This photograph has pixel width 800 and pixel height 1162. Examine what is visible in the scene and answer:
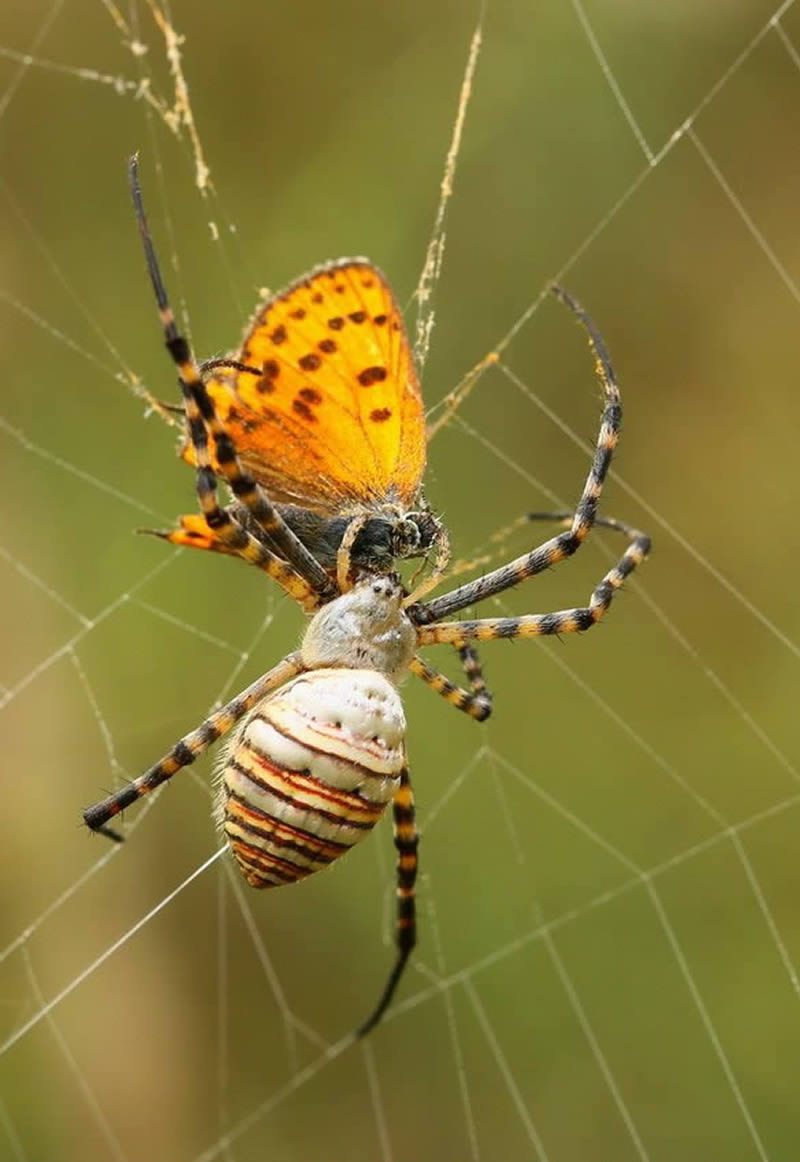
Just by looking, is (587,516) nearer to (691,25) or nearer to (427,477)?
(427,477)

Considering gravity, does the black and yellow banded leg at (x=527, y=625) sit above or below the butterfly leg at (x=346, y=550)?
below

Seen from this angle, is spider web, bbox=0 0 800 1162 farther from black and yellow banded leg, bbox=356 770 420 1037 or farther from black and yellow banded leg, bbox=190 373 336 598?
→ black and yellow banded leg, bbox=190 373 336 598

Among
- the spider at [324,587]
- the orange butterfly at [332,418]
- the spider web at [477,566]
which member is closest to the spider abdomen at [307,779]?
the spider at [324,587]

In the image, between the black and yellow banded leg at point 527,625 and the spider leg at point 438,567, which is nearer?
the spider leg at point 438,567

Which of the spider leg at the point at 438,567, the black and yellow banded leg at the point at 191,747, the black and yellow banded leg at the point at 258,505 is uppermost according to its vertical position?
the black and yellow banded leg at the point at 258,505

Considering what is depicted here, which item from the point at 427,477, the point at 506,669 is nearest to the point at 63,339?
the point at 427,477

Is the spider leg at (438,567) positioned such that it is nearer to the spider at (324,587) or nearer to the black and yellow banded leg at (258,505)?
the spider at (324,587)

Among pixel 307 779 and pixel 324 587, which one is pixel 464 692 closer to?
pixel 324 587

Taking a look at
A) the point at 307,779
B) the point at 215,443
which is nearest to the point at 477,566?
the point at 215,443
